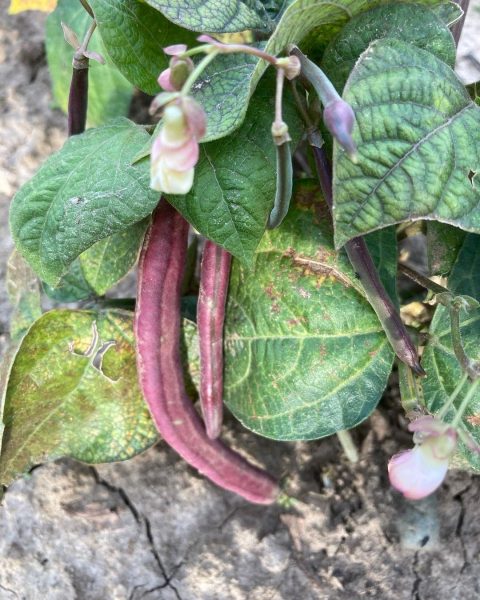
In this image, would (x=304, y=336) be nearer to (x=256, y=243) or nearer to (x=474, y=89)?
(x=256, y=243)

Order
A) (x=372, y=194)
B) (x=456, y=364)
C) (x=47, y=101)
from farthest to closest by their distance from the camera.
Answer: (x=47, y=101) < (x=456, y=364) < (x=372, y=194)

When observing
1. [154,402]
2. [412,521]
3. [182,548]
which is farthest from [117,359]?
[412,521]

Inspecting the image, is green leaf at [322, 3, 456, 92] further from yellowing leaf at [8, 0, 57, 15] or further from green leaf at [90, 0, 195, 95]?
yellowing leaf at [8, 0, 57, 15]

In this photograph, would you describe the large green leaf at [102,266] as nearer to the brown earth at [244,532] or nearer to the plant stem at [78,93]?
the plant stem at [78,93]

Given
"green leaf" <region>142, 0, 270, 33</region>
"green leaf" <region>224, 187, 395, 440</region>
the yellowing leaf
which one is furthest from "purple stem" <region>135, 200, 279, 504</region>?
the yellowing leaf

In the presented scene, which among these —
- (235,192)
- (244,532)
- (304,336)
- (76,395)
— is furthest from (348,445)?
Result: (235,192)

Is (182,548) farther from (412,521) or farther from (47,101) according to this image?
(47,101)

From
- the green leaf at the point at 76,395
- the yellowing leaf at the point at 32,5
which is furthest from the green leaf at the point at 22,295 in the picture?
the yellowing leaf at the point at 32,5
